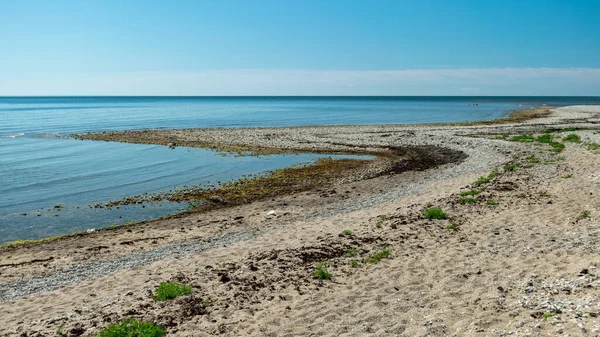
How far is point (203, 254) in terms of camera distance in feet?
47.6

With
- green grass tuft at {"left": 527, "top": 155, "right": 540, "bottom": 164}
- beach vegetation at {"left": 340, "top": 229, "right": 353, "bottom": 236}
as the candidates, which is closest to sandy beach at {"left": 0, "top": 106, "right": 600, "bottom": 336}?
beach vegetation at {"left": 340, "top": 229, "right": 353, "bottom": 236}

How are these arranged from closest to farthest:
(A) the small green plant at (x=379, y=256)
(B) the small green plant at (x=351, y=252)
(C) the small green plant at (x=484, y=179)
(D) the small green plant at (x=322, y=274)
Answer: (D) the small green plant at (x=322, y=274), (A) the small green plant at (x=379, y=256), (B) the small green plant at (x=351, y=252), (C) the small green plant at (x=484, y=179)

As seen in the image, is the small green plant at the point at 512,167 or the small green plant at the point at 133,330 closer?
the small green plant at the point at 133,330

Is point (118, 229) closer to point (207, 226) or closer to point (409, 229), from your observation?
point (207, 226)

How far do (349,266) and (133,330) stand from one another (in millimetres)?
5883

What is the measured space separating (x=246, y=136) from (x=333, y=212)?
3597 centimetres

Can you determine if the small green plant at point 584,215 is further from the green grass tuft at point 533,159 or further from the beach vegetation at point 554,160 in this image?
the green grass tuft at point 533,159

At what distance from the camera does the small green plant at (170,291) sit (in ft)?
35.7

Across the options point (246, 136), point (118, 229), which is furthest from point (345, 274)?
point (246, 136)

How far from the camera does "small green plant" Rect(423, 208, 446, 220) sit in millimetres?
16438

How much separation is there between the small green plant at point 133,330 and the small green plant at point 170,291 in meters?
1.35

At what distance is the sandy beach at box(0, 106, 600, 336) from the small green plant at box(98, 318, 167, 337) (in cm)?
25

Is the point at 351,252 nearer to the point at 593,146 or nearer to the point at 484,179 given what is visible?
the point at 484,179

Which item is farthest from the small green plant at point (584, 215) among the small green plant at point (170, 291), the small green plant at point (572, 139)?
the small green plant at point (572, 139)
